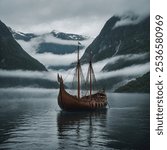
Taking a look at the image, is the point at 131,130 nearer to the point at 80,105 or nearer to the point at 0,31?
the point at 80,105

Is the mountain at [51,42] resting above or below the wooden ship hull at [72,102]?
above

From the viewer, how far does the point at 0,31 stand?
644 feet

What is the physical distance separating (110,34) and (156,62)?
16865 centimetres

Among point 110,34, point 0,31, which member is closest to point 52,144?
point 110,34

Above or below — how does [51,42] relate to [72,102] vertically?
above

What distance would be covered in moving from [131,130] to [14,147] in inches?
601

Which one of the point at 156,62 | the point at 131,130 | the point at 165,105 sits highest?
the point at 156,62

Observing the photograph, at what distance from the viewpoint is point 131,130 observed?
127 ft

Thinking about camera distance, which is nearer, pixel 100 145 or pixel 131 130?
pixel 100 145

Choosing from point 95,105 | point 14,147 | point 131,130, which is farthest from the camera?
point 95,105

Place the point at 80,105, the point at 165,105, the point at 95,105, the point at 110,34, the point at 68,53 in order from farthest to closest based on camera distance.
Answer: the point at 110,34 < the point at 68,53 < the point at 95,105 < the point at 80,105 < the point at 165,105

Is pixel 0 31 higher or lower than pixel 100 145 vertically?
higher

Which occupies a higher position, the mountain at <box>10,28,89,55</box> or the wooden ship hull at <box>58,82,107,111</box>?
the mountain at <box>10,28,89,55</box>

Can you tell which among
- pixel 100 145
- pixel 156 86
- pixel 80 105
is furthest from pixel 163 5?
pixel 80 105
